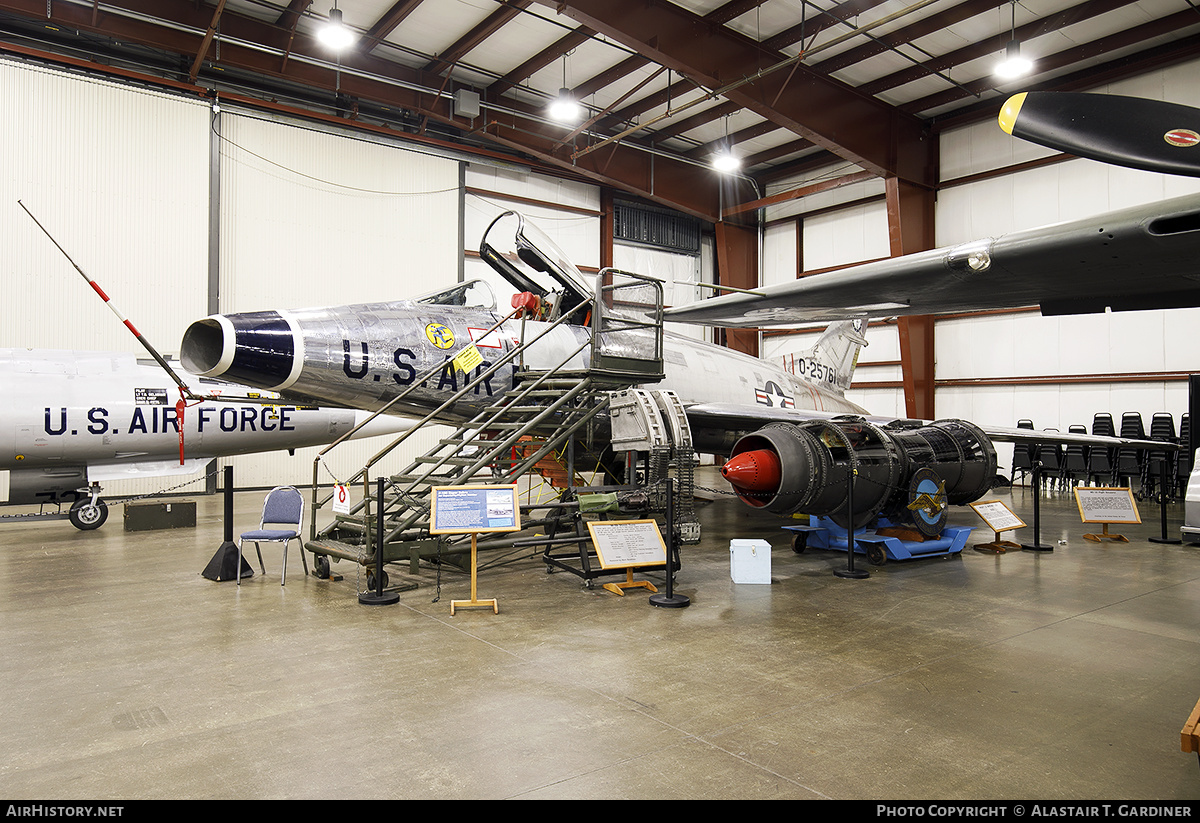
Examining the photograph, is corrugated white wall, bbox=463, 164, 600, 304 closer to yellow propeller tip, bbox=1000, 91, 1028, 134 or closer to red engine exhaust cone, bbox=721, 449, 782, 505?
red engine exhaust cone, bbox=721, 449, 782, 505

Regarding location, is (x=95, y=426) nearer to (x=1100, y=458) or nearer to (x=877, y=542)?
(x=877, y=542)

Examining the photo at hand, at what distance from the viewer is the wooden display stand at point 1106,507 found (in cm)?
921

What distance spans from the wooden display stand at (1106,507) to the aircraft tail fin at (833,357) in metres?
6.52

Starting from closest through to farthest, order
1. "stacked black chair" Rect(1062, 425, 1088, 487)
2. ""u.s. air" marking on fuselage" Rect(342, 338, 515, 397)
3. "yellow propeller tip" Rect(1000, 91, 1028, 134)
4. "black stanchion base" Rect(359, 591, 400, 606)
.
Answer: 1. "yellow propeller tip" Rect(1000, 91, 1028, 134)
2. "black stanchion base" Rect(359, 591, 400, 606)
3. ""u.s. air" marking on fuselage" Rect(342, 338, 515, 397)
4. "stacked black chair" Rect(1062, 425, 1088, 487)

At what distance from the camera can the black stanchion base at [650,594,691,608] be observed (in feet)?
18.6

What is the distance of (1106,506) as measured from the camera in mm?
9336

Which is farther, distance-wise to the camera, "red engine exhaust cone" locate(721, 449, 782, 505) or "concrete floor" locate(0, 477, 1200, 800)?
"red engine exhaust cone" locate(721, 449, 782, 505)

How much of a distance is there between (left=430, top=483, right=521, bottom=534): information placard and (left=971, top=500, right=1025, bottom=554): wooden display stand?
5.50 meters

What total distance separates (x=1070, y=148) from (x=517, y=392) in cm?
502

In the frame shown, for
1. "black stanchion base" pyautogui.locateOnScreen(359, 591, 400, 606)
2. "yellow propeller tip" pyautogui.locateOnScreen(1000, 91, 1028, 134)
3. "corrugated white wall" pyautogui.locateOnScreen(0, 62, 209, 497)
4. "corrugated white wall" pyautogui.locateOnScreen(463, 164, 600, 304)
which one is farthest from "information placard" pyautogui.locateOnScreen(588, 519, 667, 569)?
"corrugated white wall" pyautogui.locateOnScreen(463, 164, 600, 304)

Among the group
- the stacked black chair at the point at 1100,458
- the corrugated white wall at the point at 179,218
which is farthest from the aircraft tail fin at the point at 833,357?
the corrugated white wall at the point at 179,218

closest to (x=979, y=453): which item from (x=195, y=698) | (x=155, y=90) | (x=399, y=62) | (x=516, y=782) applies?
(x=516, y=782)

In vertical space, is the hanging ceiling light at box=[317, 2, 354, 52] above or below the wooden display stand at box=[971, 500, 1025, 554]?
above

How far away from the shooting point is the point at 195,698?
3666mm
